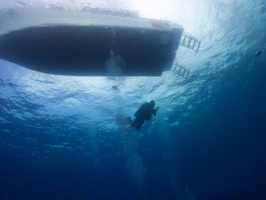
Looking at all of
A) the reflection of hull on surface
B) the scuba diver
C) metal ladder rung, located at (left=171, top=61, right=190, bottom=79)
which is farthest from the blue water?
the scuba diver

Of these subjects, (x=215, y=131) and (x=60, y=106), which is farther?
(x=215, y=131)

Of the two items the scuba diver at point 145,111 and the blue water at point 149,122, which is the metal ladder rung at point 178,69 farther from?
the scuba diver at point 145,111

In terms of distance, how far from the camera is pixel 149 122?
23469 millimetres

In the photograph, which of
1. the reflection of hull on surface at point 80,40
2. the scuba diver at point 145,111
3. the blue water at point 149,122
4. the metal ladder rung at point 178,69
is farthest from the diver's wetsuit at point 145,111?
the blue water at point 149,122

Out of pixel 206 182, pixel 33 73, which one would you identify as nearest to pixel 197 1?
pixel 33 73

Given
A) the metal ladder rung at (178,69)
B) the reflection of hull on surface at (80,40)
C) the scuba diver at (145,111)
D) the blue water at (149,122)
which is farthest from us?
the blue water at (149,122)

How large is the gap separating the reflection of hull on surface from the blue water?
215cm

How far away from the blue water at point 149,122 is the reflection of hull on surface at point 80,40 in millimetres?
2150

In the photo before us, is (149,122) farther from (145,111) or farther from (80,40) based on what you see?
(80,40)

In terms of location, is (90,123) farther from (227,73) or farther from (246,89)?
(246,89)

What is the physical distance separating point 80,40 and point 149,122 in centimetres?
1847

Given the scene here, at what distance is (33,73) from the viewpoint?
13336 mm

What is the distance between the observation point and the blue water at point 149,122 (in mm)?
13742

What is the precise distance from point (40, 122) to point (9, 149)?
8.01 m
